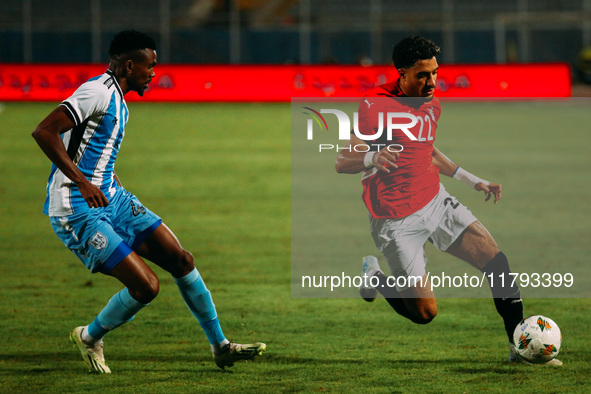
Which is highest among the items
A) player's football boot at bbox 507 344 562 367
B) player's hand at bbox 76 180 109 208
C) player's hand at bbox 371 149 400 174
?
player's hand at bbox 371 149 400 174

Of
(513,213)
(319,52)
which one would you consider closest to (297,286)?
(513,213)

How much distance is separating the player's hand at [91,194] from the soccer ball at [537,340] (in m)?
2.65

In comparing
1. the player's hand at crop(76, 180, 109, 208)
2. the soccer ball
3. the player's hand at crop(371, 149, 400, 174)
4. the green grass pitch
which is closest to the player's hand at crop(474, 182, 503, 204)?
the green grass pitch

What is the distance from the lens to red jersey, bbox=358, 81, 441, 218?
220 inches

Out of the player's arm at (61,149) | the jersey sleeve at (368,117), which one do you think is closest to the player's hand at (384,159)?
the jersey sleeve at (368,117)

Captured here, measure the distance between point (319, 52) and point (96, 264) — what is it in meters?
31.4

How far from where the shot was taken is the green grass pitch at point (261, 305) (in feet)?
18.3

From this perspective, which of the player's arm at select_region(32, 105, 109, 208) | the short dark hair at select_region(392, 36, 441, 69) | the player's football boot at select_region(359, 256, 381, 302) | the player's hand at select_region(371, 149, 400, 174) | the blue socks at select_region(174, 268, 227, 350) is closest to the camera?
the player's arm at select_region(32, 105, 109, 208)

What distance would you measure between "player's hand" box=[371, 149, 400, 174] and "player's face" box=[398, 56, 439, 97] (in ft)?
1.22

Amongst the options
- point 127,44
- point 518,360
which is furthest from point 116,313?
point 518,360

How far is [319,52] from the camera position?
36.1 metres

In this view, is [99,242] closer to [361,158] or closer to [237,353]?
[237,353]

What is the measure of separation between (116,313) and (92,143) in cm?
102

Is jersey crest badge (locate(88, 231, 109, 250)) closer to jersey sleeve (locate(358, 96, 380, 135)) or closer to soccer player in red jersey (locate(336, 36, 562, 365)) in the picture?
soccer player in red jersey (locate(336, 36, 562, 365))
